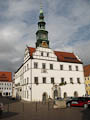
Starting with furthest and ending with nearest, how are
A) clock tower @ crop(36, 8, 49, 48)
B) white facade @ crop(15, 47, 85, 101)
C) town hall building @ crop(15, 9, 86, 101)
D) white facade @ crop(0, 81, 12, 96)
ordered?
white facade @ crop(0, 81, 12, 96) → clock tower @ crop(36, 8, 49, 48) → town hall building @ crop(15, 9, 86, 101) → white facade @ crop(15, 47, 85, 101)

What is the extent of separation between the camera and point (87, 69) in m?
56.5

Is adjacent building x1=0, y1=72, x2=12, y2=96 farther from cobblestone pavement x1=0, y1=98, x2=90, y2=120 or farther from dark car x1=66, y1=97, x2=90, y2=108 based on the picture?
cobblestone pavement x1=0, y1=98, x2=90, y2=120

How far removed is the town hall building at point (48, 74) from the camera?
32.6 m

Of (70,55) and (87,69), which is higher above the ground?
(70,55)

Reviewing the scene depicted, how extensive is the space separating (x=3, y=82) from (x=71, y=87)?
50.9 meters

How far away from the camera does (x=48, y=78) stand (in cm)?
3412

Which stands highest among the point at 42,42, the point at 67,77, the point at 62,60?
the point at 42,42

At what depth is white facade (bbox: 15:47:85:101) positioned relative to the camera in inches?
1276

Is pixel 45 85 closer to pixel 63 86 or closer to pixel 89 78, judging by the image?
pixel 63 86

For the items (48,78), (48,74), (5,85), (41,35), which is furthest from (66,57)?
(5,85)

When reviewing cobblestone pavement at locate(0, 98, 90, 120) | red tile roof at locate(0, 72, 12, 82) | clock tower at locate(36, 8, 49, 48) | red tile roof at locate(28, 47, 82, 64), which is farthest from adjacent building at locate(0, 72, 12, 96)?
cobblestone pavement at locate(0, 98, 90, 120)

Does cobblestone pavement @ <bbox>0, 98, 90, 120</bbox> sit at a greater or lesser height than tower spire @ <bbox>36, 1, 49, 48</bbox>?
lesser

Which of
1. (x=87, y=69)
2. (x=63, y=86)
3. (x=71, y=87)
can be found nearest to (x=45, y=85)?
(x=63, y=86)

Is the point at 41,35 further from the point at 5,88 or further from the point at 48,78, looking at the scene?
the point at 5,88
